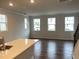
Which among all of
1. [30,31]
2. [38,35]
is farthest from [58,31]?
[30,31]

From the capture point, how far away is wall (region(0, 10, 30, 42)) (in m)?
7.09

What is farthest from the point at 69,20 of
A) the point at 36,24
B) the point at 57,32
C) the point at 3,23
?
the point at 3,23

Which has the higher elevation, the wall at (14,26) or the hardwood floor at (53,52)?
the wall at (14,26)

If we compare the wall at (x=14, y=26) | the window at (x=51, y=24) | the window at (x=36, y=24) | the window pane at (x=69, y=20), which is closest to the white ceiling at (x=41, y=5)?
the wall at (x=14, y=26)

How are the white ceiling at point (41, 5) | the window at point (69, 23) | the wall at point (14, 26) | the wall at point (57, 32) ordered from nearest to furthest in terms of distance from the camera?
the white ceiling at point (41, 5) → the wall at point (14, 26) → the window at point (69, 23) → the wall at point (57, 32)

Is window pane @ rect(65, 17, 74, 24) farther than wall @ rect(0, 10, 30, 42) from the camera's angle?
Yes

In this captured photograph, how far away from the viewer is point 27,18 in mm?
10273

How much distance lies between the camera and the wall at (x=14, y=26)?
7086 millimetres

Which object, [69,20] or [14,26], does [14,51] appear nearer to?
[14,26]

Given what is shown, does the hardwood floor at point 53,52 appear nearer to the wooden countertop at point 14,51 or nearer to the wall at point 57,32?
the wooden countertop at point 14,51

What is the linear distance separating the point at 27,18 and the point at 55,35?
2.97 meters

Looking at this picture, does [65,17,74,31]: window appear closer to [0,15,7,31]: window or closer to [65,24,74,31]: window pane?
[65,24,74,31]: window pane

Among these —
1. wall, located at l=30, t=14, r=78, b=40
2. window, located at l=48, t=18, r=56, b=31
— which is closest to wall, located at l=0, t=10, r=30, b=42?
wall, located at l=30, t=14, r=78, b=40

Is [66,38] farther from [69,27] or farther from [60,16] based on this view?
[60,16]
